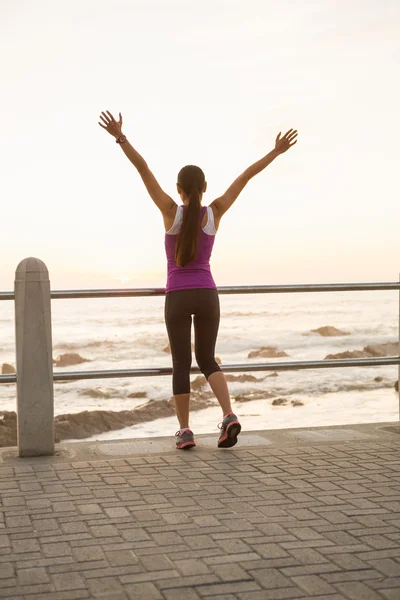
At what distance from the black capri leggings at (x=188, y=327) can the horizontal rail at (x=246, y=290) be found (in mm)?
370

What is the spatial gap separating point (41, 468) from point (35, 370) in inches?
30.9

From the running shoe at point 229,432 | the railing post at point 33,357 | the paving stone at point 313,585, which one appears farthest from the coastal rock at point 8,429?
the paving stone at point 313,585

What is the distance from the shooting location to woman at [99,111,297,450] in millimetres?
6352

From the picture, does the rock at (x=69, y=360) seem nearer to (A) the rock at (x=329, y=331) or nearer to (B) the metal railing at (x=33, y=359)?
(A) the rock at (x=329, y=331)

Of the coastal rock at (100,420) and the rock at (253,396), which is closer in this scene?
the coastal rock at (100,420)

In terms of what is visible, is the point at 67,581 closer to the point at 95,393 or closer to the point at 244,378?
the point at 95,393

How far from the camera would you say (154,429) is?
16734 millimetres

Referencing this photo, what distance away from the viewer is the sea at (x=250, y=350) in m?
19.2

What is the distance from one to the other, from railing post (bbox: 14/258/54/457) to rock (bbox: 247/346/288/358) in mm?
26453

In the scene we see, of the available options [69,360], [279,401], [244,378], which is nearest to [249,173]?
[279,401]

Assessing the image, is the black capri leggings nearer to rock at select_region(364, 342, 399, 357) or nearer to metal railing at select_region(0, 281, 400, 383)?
metal railing at select_region(0, 281, 400, 383)

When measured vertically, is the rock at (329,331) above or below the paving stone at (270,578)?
below

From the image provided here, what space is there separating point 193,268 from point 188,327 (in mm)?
444

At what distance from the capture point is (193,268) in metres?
6.47
